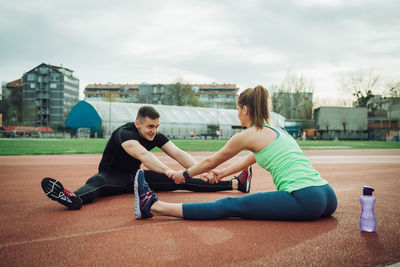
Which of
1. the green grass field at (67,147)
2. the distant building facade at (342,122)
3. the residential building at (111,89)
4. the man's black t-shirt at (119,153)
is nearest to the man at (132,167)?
the man's black t-shirt at (119,153)

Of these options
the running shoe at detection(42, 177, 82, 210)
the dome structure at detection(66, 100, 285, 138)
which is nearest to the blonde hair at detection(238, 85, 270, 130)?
the running shoe at detection(42, 177, 82, 210)

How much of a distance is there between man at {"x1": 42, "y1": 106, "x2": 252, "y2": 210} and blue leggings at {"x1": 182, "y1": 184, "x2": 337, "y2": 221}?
926 mm

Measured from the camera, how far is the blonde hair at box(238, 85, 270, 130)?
3071 millimetres

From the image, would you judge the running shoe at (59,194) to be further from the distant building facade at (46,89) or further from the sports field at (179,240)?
the distant building facade at (46,89)

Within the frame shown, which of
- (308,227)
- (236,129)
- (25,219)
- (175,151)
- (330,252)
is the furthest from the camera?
(236,129)

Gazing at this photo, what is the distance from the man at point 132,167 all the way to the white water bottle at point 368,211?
1.91 meters

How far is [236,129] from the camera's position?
5491 cm

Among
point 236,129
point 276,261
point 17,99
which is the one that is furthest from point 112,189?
point 17,99

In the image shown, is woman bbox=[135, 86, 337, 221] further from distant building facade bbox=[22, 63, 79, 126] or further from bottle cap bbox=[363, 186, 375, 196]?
distant building facade bbox=[22, 63, 79, 126]

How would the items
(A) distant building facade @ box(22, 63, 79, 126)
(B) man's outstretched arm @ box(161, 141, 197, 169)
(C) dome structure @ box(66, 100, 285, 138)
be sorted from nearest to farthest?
(B) man's outstretched arm @ box(161, 141, 197, 169), (C) dome structure @ box(66, 100, 285, 138), (A) distant building facade @ box(22, 63, 79, 126)

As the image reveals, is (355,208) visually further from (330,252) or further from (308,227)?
(330,252)

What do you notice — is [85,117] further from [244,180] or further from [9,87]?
[9,87]

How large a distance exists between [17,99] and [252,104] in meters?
95.4

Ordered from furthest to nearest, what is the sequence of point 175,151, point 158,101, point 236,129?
point 158,101, point 236,129, point 175,151
